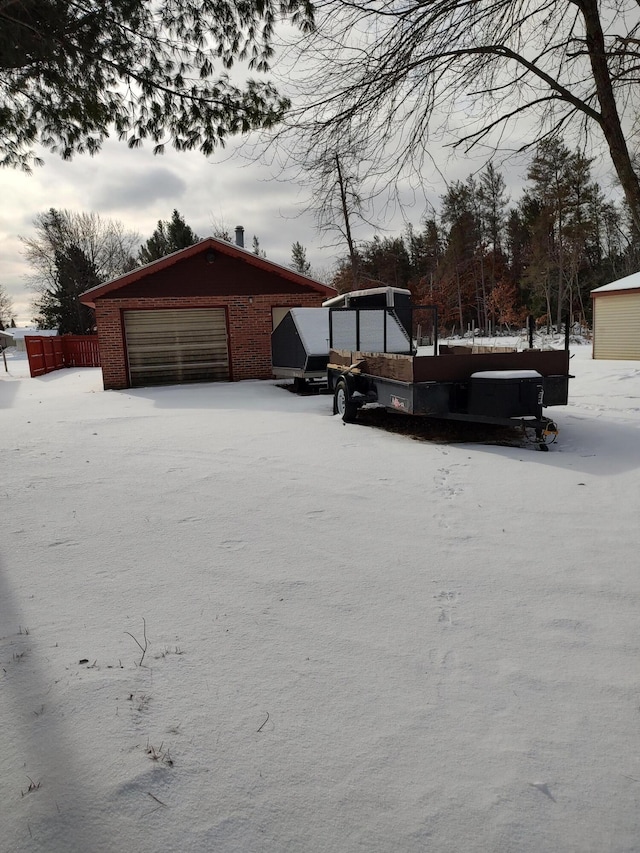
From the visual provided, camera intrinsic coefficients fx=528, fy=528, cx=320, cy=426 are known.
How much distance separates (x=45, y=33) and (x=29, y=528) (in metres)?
4.99

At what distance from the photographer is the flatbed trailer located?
21.7 ft

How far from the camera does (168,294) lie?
16.0 meters

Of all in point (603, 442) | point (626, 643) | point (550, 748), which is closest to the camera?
point (550, 748)

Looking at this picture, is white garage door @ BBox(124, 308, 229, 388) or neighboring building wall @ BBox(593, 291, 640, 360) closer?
white garage door @ BBox(124, 308, 229, 388)

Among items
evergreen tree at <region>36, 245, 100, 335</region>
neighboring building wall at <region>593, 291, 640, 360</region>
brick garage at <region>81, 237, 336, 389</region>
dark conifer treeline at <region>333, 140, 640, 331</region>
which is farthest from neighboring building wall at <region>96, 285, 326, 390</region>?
evergreen tree at <region>36, 245, 100, 335</region>

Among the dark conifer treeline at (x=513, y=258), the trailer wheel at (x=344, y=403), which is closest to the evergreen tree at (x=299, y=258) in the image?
the dark conifer treeline at (x=513, y=258)

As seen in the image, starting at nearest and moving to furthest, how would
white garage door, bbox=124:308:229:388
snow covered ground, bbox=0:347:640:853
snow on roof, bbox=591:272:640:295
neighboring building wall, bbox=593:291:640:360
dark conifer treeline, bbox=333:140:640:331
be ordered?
snow covered ground, bbox=0:347:640:853 < white garage door, bbox=124:308:229:388 < snow on roof, bbox=591:272:640:295 < neighboring building wall, bbox=593:291:640:360 < dark conifer treeline, bbox=333:140:640:331

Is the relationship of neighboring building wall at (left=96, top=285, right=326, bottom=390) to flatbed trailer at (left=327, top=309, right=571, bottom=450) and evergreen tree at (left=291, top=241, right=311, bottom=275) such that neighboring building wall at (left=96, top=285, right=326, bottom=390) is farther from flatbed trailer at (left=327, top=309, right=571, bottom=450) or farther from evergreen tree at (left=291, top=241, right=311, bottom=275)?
evergreen tree at (left=291, top=241, right=311, bottom=275)

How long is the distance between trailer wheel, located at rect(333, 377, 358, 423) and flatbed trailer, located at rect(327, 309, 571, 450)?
120 cm

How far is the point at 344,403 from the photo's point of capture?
887 centimetres

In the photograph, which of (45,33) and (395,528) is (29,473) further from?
(45,33)

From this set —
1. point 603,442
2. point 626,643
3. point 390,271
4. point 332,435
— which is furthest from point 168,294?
point 390,271

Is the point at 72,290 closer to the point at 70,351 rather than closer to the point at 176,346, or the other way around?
the point at 70,351

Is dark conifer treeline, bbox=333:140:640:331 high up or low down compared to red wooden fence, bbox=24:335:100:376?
up
